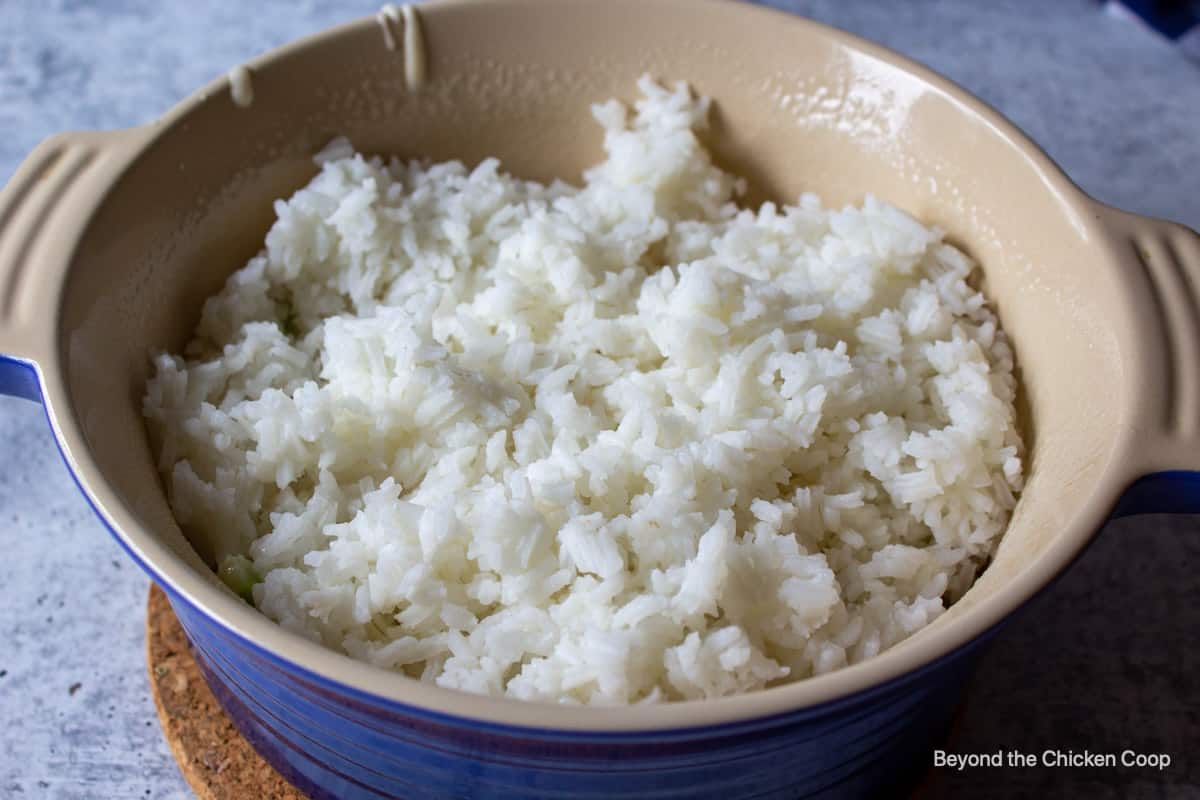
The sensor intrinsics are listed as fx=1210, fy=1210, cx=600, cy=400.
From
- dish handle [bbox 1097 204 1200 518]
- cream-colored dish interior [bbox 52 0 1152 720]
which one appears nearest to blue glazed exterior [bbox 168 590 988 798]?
cream-colored dish interior [bbox 52 0 1152 720]

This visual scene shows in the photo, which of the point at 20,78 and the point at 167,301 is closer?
the point at 167,301

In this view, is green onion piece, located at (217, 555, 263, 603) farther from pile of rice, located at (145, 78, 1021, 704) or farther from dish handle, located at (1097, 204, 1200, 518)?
dish handle, located at (1097, 204, 1200, 518)

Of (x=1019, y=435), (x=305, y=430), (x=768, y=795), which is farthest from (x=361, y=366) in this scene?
(x=1019, y=435)

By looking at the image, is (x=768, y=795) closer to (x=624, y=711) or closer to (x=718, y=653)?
(x=718, y=653)

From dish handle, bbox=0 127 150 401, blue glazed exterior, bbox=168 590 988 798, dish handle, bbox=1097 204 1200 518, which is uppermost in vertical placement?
dish handle, bbox=0 127 150 401

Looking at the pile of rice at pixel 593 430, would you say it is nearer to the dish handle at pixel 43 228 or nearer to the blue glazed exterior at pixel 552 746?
the blue glazed exterior at pixel 552 746

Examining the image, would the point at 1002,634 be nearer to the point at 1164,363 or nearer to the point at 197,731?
the point at 1164,363
